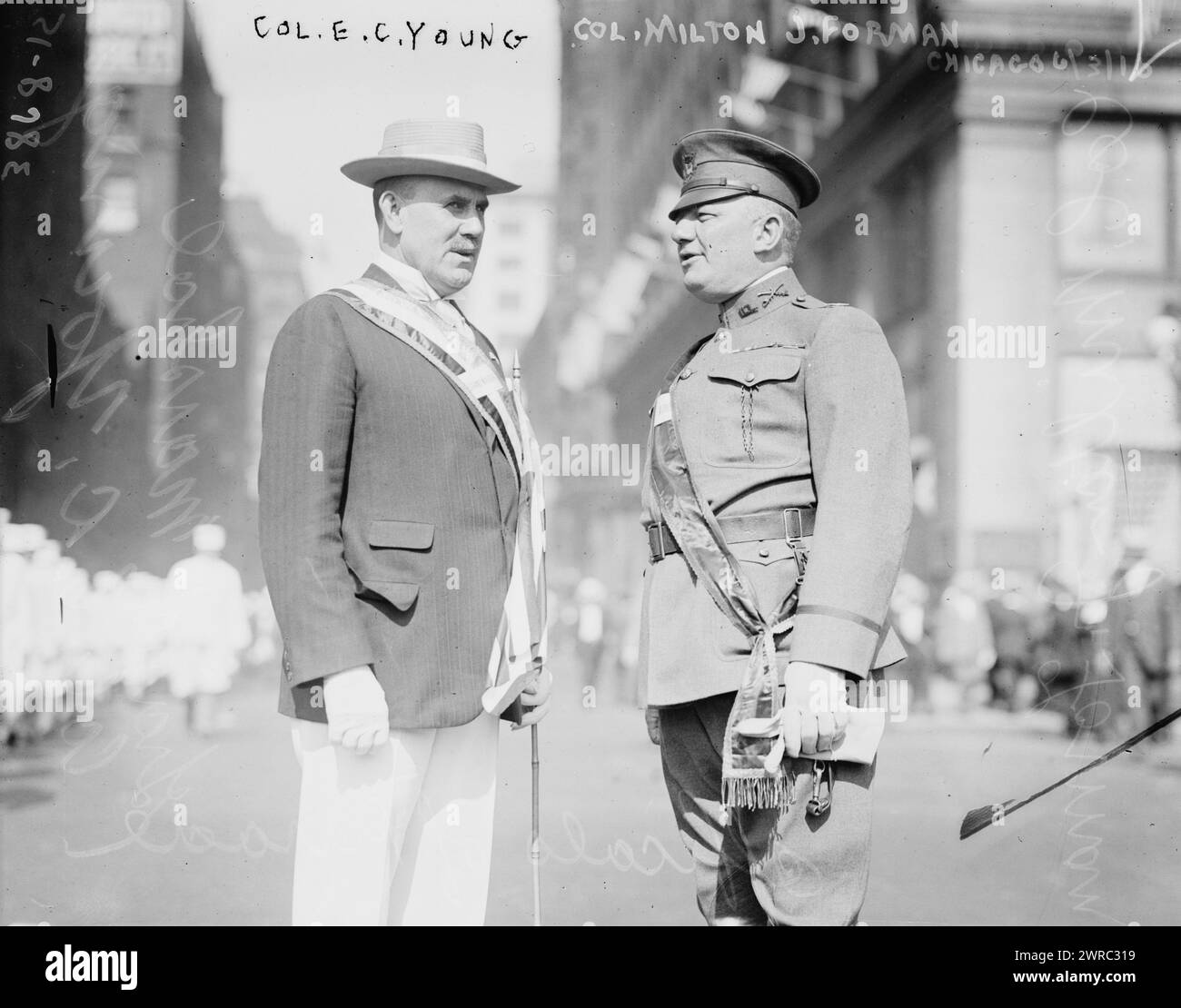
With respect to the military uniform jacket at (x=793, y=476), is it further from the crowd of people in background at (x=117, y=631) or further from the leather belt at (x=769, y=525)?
the crowd of people in background at (x=117, y=631)

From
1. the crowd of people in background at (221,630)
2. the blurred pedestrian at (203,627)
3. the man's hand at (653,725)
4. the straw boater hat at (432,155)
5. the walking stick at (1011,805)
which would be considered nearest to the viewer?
the straw boater hat at (432,155)

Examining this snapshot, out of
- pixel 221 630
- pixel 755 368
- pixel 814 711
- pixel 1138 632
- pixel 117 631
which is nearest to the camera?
pixel 814 711

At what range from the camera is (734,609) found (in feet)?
8.77

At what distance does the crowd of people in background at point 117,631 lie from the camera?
341 centimetres

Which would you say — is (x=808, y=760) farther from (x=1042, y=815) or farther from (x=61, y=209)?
(x=61, y=209)

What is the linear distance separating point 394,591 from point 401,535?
0.11m

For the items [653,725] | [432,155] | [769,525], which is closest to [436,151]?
[432,155]

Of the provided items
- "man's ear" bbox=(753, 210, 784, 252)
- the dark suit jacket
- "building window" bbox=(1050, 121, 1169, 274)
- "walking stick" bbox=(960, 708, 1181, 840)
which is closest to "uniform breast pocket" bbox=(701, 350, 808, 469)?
"man's ear" bbox=(753, 210, 784, 252)

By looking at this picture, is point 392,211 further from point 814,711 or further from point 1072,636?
point 1072,636

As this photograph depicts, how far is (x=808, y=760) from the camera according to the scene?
8.46 feet

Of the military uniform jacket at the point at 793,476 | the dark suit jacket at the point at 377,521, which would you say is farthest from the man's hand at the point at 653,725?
the dark suit jacket at the point at 377,521

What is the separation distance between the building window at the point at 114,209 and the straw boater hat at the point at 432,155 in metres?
0.87

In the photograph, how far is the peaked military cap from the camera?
2852 millimetres

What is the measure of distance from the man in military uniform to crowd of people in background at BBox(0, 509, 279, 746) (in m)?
1.32
